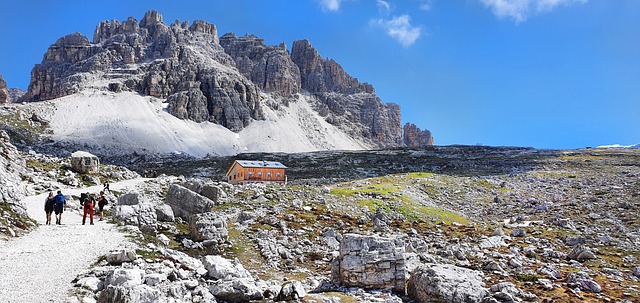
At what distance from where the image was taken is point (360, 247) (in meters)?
16.3

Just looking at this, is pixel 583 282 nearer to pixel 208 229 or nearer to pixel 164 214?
pixel 208 229

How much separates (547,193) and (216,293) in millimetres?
54898

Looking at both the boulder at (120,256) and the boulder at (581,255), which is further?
the boulder at (581,255)

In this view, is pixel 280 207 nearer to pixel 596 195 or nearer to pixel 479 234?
pixel 479 234

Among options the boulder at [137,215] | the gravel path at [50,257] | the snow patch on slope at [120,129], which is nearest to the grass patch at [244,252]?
the boulder at [137,215]

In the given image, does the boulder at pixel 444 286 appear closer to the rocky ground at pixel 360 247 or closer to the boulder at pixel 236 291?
the rocky ground at pixel 360 247

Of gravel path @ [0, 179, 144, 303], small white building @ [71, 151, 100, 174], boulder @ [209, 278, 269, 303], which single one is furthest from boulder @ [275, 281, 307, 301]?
small white building @ [71, 151, 100, 174]

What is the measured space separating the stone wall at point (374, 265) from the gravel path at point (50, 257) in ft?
32.9

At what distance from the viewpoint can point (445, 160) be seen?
138625 millimetres

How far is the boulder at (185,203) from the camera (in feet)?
86.9

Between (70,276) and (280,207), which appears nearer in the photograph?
(70,276)

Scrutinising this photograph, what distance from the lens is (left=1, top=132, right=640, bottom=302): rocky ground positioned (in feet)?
47.0

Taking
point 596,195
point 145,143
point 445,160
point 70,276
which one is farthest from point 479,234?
point 145,143

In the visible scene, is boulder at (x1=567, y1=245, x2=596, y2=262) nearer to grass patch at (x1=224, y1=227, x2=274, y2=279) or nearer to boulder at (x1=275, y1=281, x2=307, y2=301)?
boulder at (x1=275, y1=281, x2=307, y2=301)
